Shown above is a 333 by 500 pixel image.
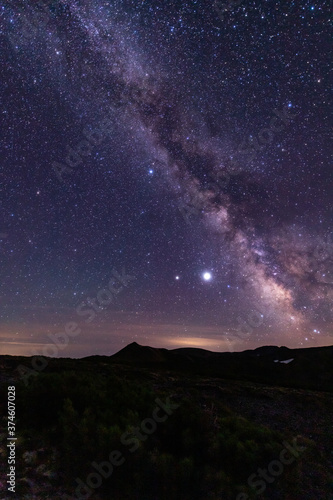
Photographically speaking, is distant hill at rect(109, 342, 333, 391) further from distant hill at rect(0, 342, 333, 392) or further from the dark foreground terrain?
the dark foreground terrain

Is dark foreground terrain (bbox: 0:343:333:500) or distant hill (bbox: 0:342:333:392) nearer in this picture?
dark foreground terrain (bbox: 0:343:333:500)

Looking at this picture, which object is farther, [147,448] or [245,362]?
[245,362]

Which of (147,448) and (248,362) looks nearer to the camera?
(147,448)

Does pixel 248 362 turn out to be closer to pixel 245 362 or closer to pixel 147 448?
pixel 245 362

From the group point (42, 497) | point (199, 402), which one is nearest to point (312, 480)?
point (199, 402)

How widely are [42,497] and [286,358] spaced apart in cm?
2394

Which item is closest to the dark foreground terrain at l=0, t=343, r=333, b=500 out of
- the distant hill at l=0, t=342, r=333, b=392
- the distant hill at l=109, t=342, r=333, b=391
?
the distant hill at l=0, t=342, r=333, b=392

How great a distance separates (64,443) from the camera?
19.2ft

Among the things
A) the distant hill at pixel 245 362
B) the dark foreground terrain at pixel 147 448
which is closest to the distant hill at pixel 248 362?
the distant hill at pixel 245 362

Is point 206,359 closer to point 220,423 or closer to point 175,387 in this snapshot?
point 175,387

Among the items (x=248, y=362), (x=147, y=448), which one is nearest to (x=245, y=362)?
(x=248, y=362)

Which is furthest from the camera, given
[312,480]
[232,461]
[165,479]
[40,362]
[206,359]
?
[206,359]

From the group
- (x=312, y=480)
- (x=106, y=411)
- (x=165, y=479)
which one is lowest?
(x=312, y=480)

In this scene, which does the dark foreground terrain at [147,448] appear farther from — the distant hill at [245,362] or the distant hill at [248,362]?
the distant hill at [248,362]
